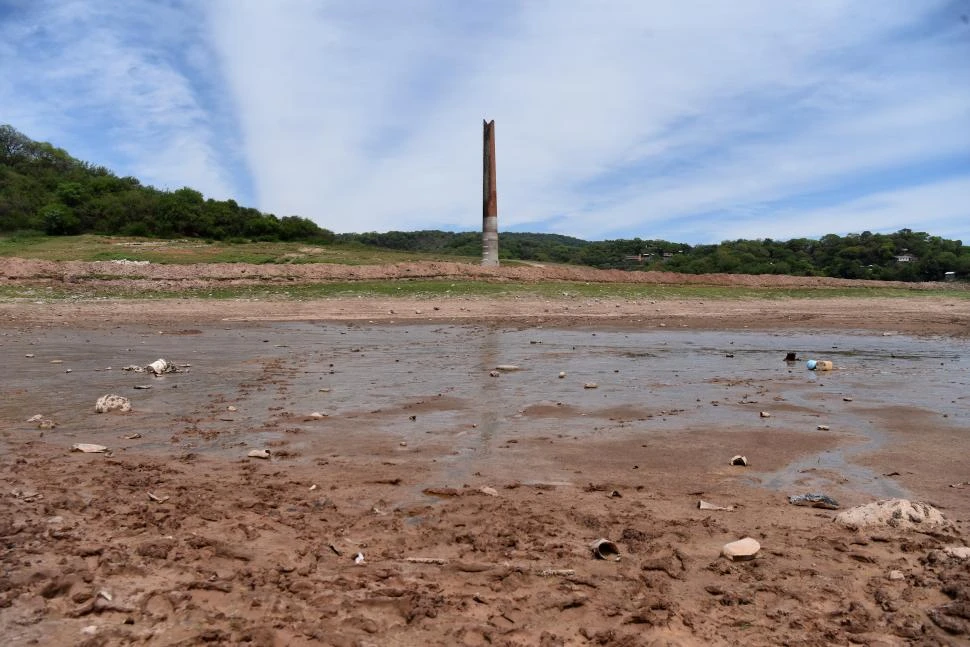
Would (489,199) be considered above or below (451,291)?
above

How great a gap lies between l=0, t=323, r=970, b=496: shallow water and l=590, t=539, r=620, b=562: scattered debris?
168cm

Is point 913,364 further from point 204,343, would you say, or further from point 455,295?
point 455,295

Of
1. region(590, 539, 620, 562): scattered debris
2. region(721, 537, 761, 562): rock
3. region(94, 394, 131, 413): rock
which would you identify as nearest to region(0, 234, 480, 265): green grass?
region(94, 394, 131, 413): rock

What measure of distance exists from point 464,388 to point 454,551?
5.01m

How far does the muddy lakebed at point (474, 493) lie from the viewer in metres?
2.87

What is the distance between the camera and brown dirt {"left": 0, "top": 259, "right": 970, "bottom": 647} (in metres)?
2.81

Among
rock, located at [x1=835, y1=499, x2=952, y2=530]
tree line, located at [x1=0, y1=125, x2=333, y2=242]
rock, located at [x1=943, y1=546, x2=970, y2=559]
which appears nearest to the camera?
rock, located at [x1=943, y1=546, x2=970, y2=559]

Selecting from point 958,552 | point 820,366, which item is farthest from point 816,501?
point 820,366

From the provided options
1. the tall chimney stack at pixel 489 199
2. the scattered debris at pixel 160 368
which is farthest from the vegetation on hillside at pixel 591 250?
the scattered debris at pixel 160 368

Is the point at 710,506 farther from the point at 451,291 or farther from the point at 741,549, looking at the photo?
the point at 451,291

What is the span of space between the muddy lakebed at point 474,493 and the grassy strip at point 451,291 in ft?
37.5

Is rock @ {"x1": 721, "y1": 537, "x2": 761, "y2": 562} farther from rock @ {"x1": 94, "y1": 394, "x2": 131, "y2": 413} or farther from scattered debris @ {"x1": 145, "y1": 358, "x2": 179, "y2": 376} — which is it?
scattered debris @ {"x1": 145, "y1": 358, "x2": 179, "y2": 376}

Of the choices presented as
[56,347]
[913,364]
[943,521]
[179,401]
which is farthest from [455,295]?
[943,521]

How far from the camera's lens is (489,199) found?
32781 millimetres
